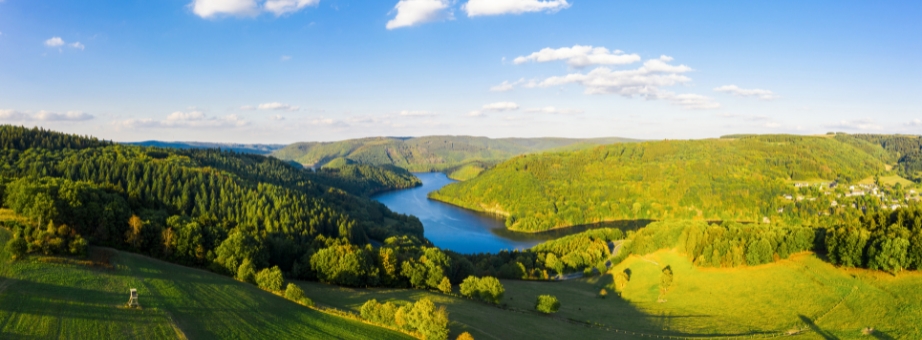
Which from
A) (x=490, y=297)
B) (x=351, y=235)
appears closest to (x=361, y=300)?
(x=490, y=297)

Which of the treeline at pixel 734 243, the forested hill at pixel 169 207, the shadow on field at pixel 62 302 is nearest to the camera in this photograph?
the shadow on field at pixel 62 302

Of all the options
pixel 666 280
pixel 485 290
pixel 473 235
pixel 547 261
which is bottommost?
pixel 473 235

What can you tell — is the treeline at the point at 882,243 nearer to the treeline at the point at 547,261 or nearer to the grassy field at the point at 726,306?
the grassy field at the point at 726,306

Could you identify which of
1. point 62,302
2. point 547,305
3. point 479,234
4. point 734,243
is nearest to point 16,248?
point 62,302

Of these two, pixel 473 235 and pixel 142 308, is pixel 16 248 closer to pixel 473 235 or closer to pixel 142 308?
pixel 142 308

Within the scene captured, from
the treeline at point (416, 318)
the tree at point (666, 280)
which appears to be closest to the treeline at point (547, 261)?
the tree at point (666, 280)

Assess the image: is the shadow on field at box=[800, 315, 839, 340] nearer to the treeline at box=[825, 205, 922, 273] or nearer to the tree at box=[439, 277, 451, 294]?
the treeline at box=[825, 205, 922, 273]

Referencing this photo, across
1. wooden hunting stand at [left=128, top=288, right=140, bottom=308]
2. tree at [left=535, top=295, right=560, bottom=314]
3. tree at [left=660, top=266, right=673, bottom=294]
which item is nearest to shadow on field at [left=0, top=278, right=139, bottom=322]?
wooden hunting stand at [left=128, top=288, right=140, bottom=308]
